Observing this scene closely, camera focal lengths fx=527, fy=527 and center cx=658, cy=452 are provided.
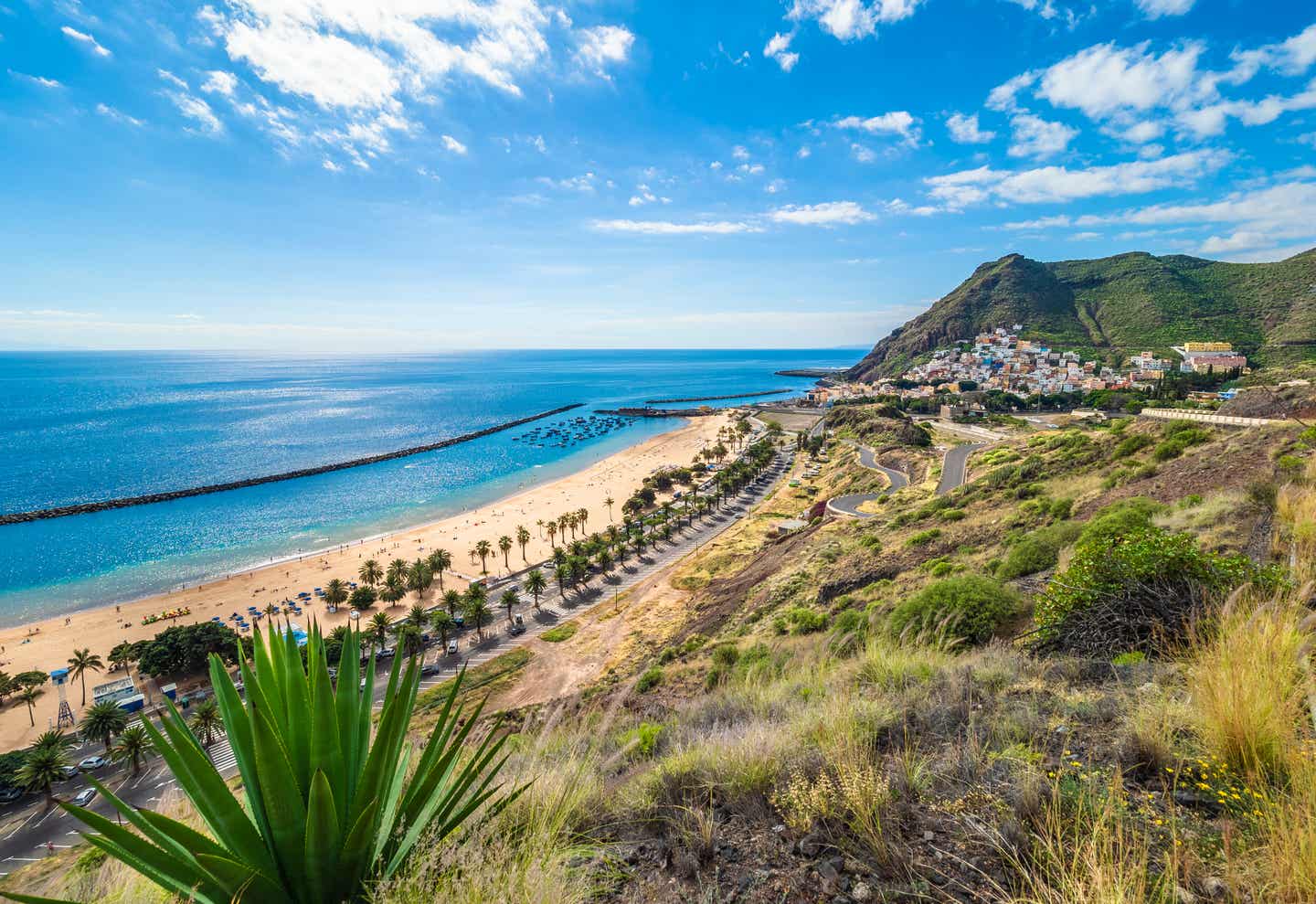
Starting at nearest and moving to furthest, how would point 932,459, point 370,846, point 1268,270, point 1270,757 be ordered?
point 370,846
point 1270,757
point 932,459
point 1268,270

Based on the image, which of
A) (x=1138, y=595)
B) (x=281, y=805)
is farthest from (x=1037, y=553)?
(x=281, y=805)

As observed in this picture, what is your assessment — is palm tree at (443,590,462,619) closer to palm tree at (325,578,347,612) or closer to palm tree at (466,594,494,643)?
palm tree at (466,594,494,643)

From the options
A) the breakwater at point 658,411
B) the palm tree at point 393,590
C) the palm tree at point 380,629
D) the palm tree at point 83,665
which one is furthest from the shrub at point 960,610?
the breakwater at point 658,411

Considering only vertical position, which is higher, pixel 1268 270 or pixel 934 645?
pixel 1268 270

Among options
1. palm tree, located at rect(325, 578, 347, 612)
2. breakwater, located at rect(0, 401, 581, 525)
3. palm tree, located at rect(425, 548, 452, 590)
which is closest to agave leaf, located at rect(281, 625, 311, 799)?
palm tree, located at rect(325, 578, 347, 612)

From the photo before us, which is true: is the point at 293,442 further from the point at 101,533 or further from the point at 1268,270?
the point at 1268,270

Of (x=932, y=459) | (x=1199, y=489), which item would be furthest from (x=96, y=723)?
(x=932, y=459)

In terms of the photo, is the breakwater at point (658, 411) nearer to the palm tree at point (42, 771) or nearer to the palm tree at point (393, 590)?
the palm tree at point (393, 590)
